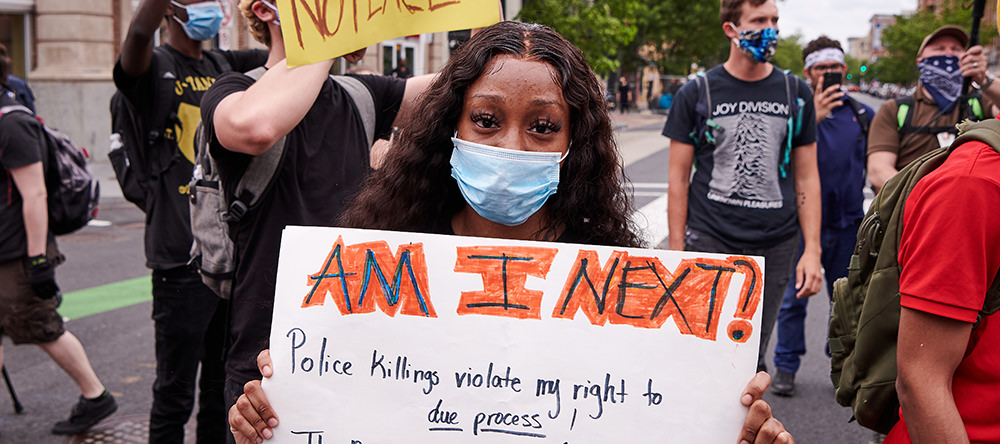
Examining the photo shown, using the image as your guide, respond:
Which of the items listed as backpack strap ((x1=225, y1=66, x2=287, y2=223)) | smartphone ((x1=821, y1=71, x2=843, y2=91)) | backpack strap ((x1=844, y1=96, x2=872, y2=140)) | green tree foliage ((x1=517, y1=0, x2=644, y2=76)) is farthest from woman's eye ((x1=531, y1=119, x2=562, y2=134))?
green tree foliage ((x1=517, y1=0, x2=644, y2=76))

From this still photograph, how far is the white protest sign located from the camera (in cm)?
161

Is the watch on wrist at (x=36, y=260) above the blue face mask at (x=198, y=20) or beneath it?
beneath

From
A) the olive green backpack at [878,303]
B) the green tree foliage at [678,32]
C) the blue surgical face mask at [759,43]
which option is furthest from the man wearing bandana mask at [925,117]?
the green tree foliage at [678,32]

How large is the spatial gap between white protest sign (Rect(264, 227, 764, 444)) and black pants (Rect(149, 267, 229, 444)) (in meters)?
1.63

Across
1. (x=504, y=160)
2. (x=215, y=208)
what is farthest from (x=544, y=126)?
(x=215, y=208)

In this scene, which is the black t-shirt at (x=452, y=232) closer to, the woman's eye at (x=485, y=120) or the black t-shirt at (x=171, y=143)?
the woman's eye at (x=485, y=120)

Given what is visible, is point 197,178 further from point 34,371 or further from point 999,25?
point 34,371

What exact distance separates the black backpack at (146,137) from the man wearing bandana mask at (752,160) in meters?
2.19

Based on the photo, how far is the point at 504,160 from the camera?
5.97ft

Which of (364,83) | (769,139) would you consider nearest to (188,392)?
(364,83)

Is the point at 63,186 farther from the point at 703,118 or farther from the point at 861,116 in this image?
the point at 861,116

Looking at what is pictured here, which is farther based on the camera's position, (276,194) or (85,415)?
(85,415)

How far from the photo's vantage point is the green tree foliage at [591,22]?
1519 cm

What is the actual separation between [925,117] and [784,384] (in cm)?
168
